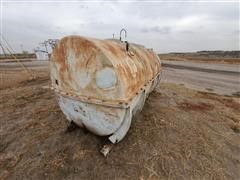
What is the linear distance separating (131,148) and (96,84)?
57.0 inches

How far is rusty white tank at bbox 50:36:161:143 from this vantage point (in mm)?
2502

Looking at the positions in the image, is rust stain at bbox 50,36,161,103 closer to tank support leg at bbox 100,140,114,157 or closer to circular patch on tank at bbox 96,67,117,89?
circular patch on tank at bbox 96,67,117,89

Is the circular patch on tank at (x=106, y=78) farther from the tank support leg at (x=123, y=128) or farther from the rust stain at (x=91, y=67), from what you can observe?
the tank support leg at (x=123, y=128)

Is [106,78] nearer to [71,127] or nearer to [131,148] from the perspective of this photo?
[131,148]

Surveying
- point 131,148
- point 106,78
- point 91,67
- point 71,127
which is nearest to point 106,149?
point 131,148

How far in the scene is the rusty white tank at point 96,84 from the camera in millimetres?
2502

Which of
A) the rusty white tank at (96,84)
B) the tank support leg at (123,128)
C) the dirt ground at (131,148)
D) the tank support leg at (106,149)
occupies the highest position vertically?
the rusty white tank at (96,84)

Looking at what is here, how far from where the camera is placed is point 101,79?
8.40 feet

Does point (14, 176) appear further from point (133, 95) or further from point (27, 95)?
point (27, 95)

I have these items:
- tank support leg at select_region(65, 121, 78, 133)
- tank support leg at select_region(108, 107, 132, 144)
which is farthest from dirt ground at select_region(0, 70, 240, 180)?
tank support leg at select_region(108, 107, 132, 144)

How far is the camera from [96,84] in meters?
2.62

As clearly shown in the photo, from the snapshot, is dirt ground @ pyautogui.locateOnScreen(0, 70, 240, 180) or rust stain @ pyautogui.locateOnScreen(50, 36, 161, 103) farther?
dirt ground @ pyautogui.locateOnScreen(0, 70, 240, 180)

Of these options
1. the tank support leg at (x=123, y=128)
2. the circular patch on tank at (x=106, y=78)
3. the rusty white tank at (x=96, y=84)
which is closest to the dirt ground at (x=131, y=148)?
the tank support leg at (x=123, y=128)

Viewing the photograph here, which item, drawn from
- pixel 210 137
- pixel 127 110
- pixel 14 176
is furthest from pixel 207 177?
pixel 14 176
